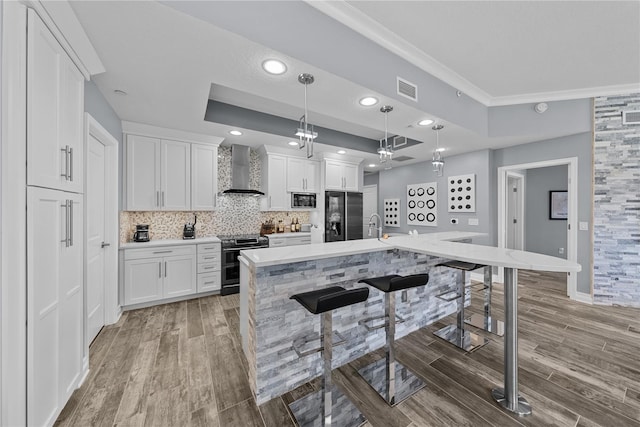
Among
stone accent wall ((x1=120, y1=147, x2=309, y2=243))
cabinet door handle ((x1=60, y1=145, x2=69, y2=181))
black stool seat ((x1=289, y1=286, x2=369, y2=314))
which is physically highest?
cabinet door handle ((x1=60, y1=145, x2=69, y2=181))

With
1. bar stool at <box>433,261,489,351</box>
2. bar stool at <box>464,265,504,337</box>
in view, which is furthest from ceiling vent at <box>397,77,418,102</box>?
bar stool at <box>464,265,504,337</box>

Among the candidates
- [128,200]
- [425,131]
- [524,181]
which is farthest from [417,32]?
[524,181]

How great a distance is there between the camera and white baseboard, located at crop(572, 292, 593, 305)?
3.54 metres

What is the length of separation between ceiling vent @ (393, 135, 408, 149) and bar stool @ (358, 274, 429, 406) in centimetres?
340

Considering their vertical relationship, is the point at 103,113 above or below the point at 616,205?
above

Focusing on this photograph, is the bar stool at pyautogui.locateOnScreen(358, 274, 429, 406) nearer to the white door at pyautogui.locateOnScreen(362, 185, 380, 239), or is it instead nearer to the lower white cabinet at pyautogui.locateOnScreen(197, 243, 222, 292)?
the lower white cabinet at pyautogui.locateOnScreen(197, 243, 222, 292)

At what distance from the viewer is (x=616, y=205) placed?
→ 3.42 meters

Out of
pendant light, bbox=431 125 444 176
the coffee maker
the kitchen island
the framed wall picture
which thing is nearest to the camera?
the kitchen island

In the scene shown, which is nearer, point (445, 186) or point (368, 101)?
point (368, 101)

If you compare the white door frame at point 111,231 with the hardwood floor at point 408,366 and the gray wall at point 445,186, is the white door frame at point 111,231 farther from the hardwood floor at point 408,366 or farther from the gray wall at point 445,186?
the gray wall at point 445,186

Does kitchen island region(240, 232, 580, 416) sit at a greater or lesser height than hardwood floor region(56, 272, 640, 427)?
greater

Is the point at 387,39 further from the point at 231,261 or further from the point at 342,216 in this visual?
the point at 231,261

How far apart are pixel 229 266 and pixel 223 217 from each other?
1.04 metres

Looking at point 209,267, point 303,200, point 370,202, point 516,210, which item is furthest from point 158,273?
point 516,210
